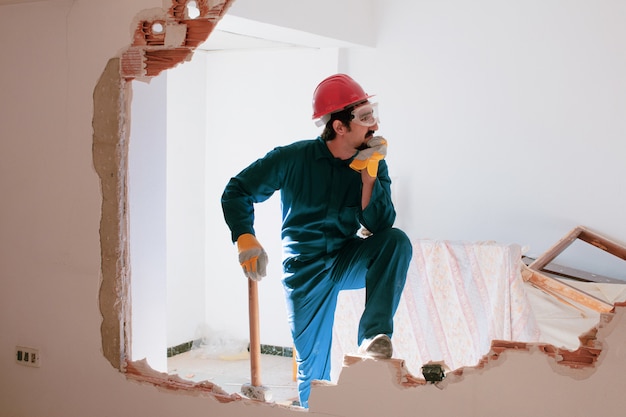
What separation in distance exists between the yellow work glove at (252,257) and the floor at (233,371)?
1.58 metres

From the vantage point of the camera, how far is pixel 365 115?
3113 millimetres

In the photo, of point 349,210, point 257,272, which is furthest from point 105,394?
point 349,210

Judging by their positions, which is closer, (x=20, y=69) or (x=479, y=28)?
Answer: (x=20, y=69)

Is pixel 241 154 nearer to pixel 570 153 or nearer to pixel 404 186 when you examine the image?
pixel 404 186

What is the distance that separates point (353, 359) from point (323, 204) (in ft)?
2.82

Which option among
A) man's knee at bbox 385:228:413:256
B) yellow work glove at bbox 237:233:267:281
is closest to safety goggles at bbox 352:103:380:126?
man's knee at bbox 385:228:413:256

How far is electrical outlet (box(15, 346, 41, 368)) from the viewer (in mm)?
3098

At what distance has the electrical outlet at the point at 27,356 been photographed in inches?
122

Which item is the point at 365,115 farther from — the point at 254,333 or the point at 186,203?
the point at 186,203

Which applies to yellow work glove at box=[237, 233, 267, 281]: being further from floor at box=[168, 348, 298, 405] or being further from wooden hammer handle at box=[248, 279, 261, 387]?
floor at box=[168, 348, 298, 405]

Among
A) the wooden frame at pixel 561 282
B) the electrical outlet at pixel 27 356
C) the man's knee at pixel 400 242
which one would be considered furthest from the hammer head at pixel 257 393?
the wooden frame at pixel 561 282

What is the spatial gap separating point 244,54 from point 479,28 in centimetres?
164

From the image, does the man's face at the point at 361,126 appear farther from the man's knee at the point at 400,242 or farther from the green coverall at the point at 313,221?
the man's knee at the point at 400,242

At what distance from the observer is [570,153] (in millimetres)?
4660
